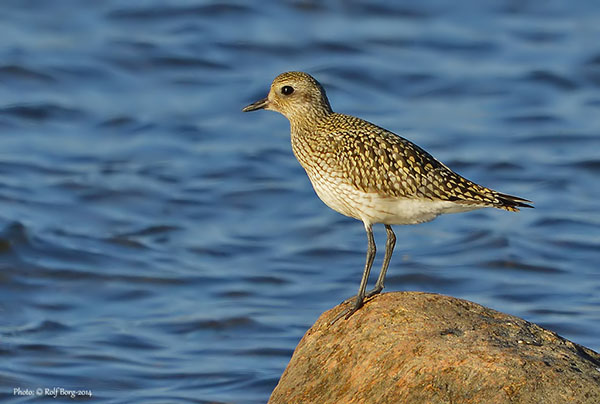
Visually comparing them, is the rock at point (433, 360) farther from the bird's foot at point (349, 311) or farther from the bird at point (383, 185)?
the bird at point (383, 185)

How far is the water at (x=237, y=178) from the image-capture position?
1214 cm

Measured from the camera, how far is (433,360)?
7.04 meters

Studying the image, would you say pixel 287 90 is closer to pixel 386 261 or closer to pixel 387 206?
pixel 387 206

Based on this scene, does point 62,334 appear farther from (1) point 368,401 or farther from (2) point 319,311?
(1) point 368,401

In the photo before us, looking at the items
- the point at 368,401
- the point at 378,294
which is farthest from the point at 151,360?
the point at 368,401

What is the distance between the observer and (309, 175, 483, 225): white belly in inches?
333

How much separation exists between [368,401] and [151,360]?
482 cm

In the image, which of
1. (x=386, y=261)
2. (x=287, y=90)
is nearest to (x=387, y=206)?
(x=386, y=261)

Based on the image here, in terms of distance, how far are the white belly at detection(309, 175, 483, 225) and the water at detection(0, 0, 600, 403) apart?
9.60 feet

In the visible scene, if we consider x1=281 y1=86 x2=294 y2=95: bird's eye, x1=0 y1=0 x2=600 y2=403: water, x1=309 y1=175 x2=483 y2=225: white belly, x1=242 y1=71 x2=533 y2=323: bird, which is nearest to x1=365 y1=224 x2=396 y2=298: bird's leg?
x1=242 y1=71 x2=533 y2=323: bird

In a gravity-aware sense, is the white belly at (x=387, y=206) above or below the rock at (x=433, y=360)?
above

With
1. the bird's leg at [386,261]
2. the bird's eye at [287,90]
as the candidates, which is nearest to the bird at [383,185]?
the bird's leg at [386,261]

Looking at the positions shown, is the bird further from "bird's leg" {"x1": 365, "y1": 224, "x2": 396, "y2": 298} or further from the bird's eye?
the bird's eye

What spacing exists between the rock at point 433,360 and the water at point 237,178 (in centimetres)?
297
